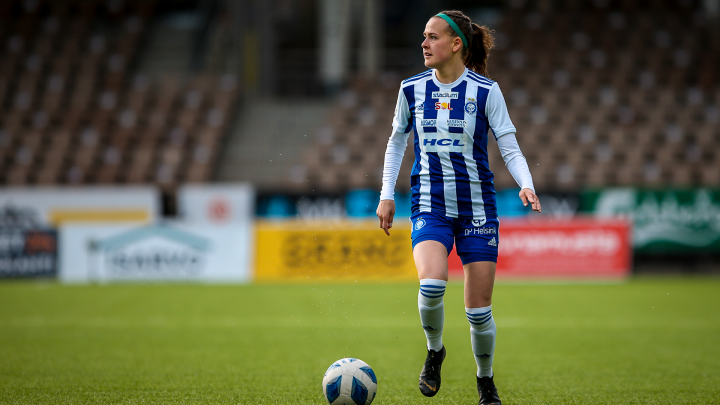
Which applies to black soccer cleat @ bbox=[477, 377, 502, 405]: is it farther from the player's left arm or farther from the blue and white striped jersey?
the player's left arm

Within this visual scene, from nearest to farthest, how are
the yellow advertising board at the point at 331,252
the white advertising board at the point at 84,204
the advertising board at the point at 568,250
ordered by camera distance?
the yellow advertising board at the point at 331,252 → the advertising board at the point at 568,250 → the white advertising board at the point at 84,204

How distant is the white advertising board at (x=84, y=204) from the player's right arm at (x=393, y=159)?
12.8 metres

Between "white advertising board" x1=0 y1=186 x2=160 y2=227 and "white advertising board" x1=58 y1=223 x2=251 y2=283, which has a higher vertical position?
"white advertising board" x1=0 y1=186 x2=160 y2=227

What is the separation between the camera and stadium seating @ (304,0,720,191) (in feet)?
56.7

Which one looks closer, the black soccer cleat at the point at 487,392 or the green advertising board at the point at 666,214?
the black soccer cleat at the point at 487,392

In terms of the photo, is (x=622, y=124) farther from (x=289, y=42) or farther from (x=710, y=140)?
(x=289, y=42)

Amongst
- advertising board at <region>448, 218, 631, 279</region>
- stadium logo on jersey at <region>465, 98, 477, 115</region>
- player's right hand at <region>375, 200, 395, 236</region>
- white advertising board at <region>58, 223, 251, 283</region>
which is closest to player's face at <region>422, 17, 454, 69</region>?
stadium logo on jersey at <region>465, 98, 477, 115</region>

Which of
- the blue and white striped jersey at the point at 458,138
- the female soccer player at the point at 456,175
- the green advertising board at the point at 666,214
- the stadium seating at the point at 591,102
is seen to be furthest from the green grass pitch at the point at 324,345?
the stadium seating at the point at 591,102

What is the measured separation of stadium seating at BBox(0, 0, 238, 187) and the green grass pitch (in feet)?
20.3

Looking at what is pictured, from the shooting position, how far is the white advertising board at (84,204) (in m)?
15.9

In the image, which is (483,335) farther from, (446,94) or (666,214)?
(666,214)

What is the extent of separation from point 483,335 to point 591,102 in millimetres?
16330

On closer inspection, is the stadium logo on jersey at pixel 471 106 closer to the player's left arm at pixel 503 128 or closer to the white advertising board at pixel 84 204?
the player's left arm at pixel 503 128

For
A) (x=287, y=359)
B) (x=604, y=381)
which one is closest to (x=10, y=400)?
(x=287, y=359)
